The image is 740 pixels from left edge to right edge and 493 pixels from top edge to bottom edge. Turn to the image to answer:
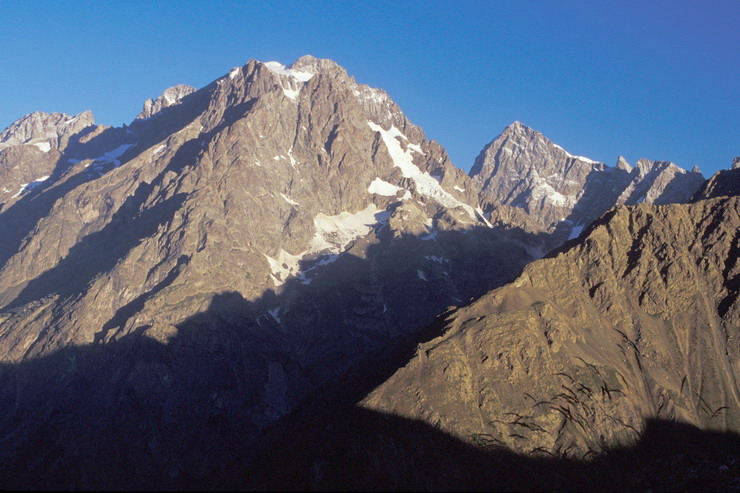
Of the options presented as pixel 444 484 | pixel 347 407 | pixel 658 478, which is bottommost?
pixel 658 478

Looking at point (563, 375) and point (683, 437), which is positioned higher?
point (563, 375)

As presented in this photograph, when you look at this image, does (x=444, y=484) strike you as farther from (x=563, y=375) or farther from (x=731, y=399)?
(x=731, y=399)

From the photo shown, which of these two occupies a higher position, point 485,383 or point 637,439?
point 485,383

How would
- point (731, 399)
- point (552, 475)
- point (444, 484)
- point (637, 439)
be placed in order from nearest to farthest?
point (444, 484) → point (552, 475) → point (637, 439) → point (731, 399)

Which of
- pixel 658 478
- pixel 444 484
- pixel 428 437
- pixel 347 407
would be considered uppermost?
pixel 347 407

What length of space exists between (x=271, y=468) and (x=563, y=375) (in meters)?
87.9

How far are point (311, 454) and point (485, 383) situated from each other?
55716 millimetres

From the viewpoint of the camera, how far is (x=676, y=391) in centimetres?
19975

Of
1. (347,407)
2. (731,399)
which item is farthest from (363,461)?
(731,399)

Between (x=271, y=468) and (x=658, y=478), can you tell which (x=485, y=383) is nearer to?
(x=658, y=478)

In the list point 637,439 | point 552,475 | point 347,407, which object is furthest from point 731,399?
point 347,407

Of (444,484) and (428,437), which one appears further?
(428,437)

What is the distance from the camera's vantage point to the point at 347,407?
187m

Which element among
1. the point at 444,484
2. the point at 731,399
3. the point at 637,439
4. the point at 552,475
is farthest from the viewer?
the point at 731,399
